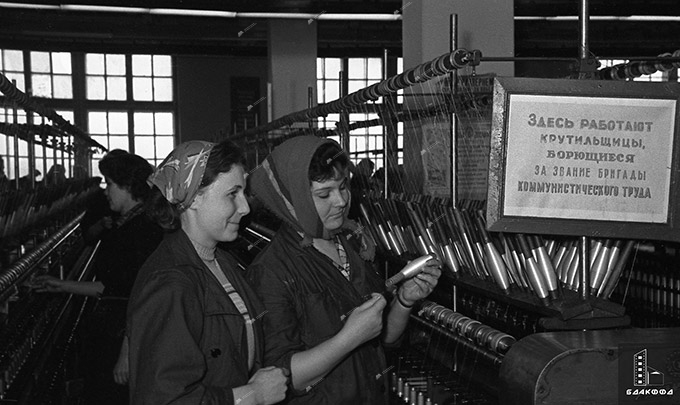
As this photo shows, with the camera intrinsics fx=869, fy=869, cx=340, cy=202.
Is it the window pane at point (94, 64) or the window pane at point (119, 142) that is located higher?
the window pane at point (94, 64)

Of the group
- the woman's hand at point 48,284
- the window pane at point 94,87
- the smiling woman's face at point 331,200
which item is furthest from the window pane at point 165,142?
the smiling woman's face at point 331,200

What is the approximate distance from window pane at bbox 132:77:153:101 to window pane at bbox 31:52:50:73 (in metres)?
2.09

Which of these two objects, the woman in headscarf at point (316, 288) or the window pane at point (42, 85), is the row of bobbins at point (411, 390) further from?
the window pane at point (42, 85)

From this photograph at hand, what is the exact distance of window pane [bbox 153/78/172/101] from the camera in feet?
69.9

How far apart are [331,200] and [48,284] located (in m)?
2.74

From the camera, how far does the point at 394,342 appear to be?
2637mm

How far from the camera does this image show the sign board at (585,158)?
6.42ft

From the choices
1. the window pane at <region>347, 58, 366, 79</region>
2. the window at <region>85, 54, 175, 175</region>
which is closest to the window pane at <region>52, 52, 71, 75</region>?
the window at <region>85, 54, 175, 175</region>

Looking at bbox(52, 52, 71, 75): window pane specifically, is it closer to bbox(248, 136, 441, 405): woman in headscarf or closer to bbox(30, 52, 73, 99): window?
bbox(30, 52, 73, 99): window

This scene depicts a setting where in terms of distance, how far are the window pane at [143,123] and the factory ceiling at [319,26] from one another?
619 cm

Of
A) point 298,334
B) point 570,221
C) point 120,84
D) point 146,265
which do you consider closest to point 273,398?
point 298,334

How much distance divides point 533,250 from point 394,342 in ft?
1.83

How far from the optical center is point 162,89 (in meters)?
21.3

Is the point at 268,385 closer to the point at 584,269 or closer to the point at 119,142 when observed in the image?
the point at 584,269
